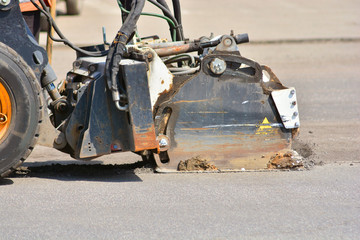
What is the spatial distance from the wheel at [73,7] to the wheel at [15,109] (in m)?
10.7

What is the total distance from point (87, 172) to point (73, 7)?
10.5m

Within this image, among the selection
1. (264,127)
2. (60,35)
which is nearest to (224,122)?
(264,127)

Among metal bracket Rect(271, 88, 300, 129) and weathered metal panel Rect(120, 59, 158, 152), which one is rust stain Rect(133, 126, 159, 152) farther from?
metal bracket Rect(271, 88, 300, 129)

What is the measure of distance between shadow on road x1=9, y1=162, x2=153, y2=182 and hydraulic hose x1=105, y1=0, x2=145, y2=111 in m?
0.65

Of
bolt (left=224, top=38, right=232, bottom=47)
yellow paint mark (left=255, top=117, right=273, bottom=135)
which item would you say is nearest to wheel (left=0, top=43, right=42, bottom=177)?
bolt (left=224, top=38, right=232, bottom=47)

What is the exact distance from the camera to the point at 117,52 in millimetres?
4281

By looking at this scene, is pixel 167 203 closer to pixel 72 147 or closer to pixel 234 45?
pixel 72 147

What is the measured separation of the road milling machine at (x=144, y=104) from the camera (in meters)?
4.15

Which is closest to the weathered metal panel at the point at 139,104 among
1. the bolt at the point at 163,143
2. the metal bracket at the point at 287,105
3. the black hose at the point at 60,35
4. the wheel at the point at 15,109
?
the bolt at the point at 163,143

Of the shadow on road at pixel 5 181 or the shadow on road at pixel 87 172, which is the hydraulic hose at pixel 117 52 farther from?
the shadow on road at pixel 5 181

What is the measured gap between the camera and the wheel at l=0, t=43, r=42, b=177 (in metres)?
4.10

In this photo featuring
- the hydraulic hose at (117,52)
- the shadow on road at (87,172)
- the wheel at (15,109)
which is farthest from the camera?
the shadow on road at (87,172)

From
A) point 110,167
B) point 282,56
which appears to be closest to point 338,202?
point 110,167

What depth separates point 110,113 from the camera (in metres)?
4.38
